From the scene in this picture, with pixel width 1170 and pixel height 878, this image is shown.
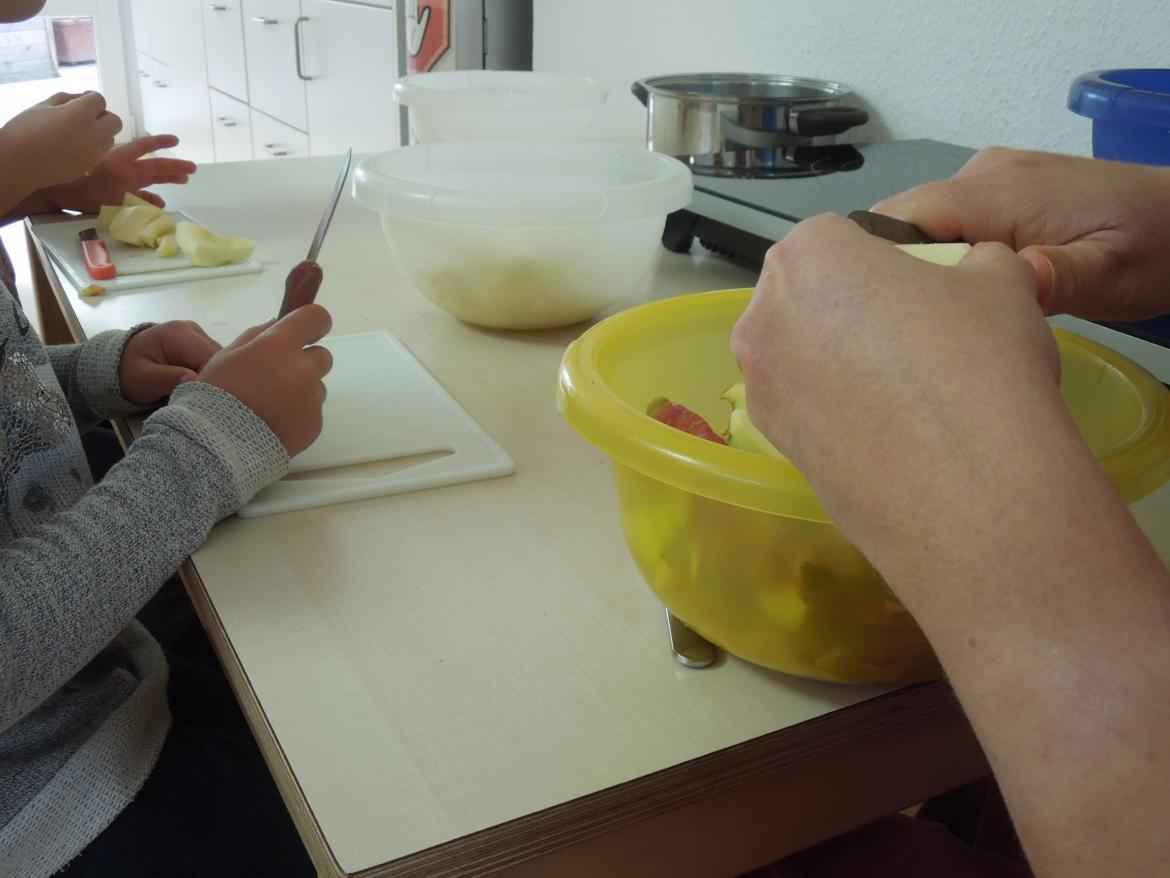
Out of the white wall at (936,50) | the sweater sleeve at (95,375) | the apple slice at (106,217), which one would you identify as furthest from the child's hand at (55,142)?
the white wall at (936,50)

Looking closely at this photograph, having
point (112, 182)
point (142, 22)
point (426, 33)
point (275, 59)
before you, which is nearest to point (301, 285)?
point (112, 182)

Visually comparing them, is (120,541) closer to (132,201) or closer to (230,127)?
(132,201)

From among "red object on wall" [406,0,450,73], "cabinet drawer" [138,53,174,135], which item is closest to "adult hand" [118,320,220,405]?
"red object on wall" [406,0,450,73]

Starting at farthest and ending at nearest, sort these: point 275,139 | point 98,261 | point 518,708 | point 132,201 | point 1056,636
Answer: point 275,139, point 132,201, point 98,261, point 518,708, point 1056,636

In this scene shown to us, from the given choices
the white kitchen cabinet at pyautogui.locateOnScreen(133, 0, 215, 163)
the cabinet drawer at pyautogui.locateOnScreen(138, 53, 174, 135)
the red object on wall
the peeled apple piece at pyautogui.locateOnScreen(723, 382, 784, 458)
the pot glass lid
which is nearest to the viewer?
the peeled apple piece at pyautogui.locateOnScreen(723, 382, 784, 458)

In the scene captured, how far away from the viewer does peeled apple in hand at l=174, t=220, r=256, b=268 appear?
0.90 metres

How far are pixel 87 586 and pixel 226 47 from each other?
2.94 meters

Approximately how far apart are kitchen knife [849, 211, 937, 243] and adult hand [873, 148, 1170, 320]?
0.07 feet

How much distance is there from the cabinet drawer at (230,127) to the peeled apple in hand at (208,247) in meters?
2.23

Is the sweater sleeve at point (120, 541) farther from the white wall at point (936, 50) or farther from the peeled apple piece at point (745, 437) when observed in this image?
the white wall at point (936, 50)

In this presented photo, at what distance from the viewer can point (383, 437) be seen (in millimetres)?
623

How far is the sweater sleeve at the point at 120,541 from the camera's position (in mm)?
470

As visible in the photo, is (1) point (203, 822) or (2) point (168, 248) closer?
(1) point (203, 822)

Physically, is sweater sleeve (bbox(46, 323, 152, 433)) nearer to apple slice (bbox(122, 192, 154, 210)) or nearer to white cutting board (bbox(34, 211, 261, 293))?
white cutting board (bbox(34, 211, 261, 293))
